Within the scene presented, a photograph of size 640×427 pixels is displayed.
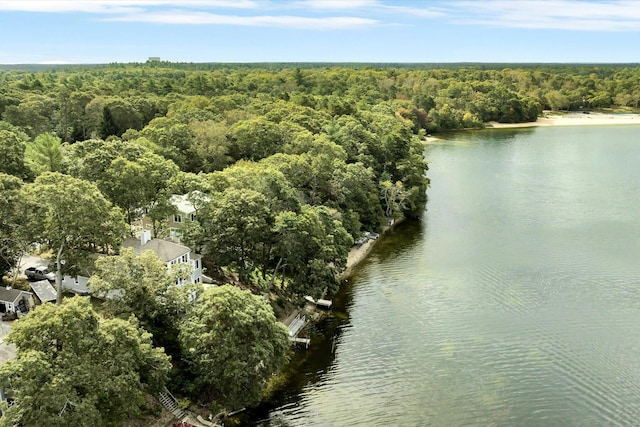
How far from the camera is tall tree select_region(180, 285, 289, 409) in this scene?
24938 mm

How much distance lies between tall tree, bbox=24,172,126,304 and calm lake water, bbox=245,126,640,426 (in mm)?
12806

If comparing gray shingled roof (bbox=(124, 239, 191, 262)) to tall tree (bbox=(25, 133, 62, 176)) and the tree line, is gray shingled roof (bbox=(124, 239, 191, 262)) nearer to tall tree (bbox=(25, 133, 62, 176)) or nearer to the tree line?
the tree line

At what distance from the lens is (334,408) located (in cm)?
2717

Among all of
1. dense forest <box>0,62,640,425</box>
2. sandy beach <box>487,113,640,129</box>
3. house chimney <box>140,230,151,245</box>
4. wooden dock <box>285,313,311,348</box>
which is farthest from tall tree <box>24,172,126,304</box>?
sandy beach <box>487,113,640,129</box>

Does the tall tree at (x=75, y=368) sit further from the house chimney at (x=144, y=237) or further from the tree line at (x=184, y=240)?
the house chimney at (x=144, y=237)

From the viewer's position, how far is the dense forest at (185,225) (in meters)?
21.8

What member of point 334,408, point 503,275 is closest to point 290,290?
point 334,408

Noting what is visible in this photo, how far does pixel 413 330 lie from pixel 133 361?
1796 centimetres

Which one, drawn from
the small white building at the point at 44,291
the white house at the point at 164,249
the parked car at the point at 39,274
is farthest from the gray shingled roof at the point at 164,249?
the parked car at the point at 39,274

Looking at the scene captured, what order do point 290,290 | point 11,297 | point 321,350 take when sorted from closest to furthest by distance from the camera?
1. point 11,297
2. point 321,350
3. point 290,290

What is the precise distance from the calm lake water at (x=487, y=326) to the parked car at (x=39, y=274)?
15.8 meters

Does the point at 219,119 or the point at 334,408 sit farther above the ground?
the point at 219,119

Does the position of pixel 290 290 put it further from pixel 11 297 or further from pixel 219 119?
pixel 219 119

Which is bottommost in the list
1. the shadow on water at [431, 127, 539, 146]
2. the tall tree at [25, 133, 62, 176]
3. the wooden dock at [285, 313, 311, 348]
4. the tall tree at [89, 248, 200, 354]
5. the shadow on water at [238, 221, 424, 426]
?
the shadow on water at [238, 221, 424, 426]
